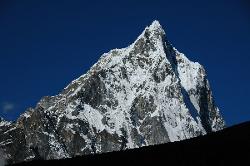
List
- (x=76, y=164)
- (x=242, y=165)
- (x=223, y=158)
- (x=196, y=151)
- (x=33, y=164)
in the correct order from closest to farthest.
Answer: (x=242, y=165), (x=223, y=158), (x=196, y=151), (x=76, y=164), (x=33, y=164)

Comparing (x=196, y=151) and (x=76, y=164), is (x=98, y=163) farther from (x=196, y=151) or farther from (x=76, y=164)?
(x=196, y=151)

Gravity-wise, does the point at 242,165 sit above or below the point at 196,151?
below

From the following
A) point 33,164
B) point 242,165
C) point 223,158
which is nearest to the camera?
point 242,165

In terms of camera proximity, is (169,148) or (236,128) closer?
(169,148)

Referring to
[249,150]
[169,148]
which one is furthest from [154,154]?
[249,150]

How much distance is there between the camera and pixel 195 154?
82.7ft

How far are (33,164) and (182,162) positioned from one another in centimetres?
892

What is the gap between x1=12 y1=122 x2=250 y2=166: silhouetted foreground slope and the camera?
2353 centimetres

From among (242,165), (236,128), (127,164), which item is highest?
(236,128)

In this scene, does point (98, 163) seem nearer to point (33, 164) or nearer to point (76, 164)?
point (76, 164)

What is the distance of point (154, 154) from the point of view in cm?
2728

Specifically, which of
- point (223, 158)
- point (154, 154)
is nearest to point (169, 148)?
point (154, 154)

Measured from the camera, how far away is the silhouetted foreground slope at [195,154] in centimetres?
2353

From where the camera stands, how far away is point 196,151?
25.8m
